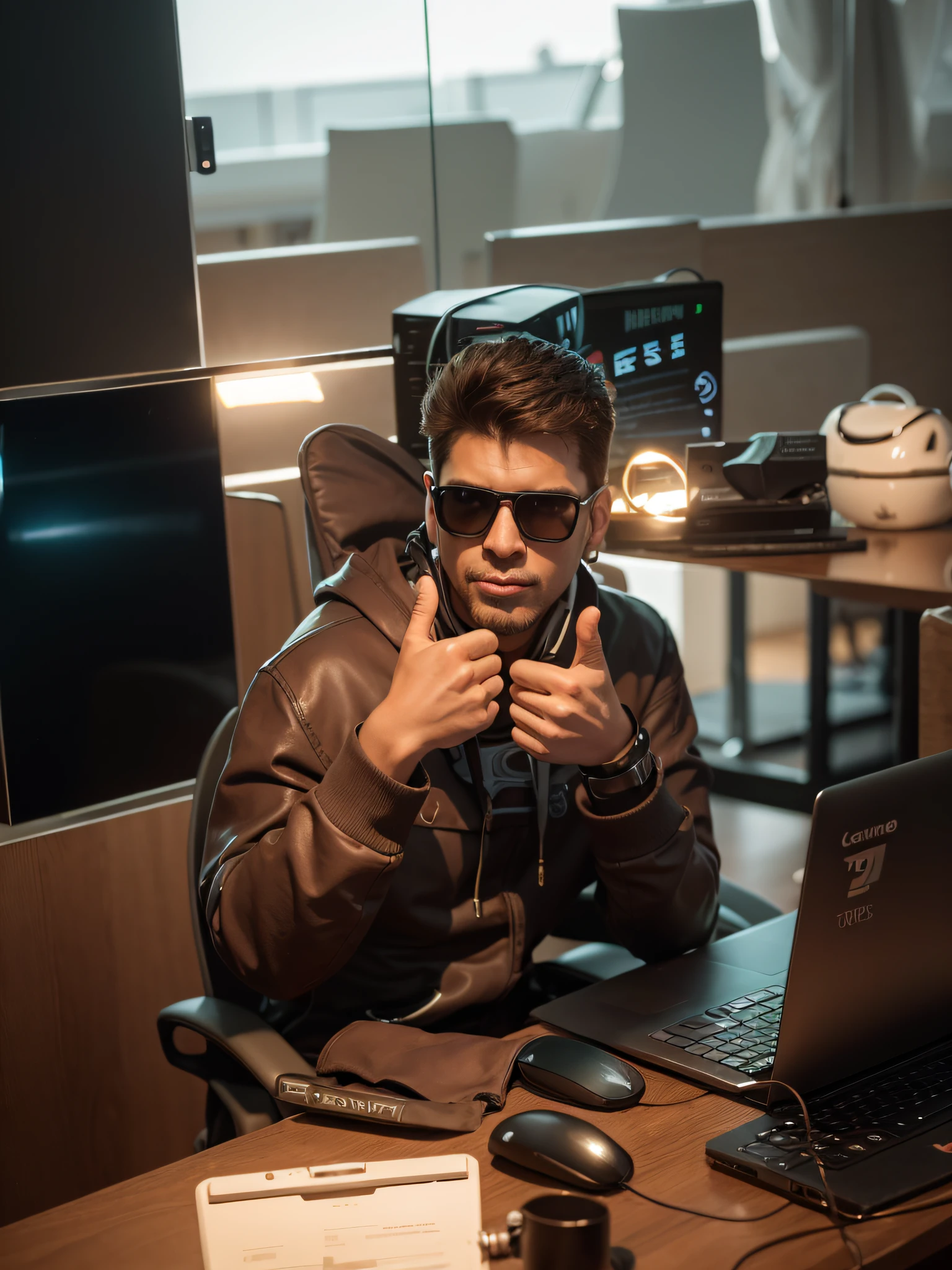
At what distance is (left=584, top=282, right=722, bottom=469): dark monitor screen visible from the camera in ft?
7.13

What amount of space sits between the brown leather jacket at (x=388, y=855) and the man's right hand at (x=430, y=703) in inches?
1.2

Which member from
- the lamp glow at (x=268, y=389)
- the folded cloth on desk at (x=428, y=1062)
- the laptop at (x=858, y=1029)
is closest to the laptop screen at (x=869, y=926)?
the laptop at (x=858, y=1029)

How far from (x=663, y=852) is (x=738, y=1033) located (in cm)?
24

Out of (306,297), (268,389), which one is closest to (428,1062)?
(268,389)

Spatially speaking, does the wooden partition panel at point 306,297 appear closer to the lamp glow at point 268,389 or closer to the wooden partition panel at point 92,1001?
the lamp glow at point 268,389

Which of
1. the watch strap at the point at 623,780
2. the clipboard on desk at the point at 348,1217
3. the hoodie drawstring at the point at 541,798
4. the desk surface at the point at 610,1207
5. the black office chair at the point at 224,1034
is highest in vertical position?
the watch strap at the point at 623,780

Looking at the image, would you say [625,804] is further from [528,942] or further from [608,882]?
[528,942]

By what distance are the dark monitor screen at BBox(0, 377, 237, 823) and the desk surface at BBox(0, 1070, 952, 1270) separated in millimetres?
776

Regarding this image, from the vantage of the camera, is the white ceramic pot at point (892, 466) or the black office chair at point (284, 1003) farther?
the white ceramic pot at point (892, 466)

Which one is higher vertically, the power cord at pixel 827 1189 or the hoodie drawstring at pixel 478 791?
the hoodie drawstring at pixel 478 791

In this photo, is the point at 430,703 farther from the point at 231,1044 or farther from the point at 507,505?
the point at 231,1044

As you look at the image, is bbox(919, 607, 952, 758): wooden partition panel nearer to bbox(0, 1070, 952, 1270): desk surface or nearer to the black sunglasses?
the black sunglasses

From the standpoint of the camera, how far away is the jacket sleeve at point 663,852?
4.51 ft

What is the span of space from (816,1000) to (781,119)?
13.8 feet
